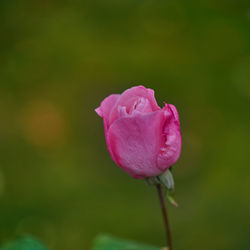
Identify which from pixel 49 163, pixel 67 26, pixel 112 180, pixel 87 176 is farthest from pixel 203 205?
pixel 67 26

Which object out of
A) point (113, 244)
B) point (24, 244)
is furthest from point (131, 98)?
point (24, 244)

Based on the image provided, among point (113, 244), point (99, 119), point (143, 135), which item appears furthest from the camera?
point (99, 119)

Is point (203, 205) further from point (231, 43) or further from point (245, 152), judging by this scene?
point (231, 43)

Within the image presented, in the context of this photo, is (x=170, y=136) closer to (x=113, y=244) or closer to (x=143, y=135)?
(x=143, y=135)

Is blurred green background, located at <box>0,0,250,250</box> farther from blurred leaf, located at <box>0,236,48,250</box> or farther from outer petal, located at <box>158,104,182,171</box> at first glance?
outer petal, located at <box>158,104,182,171</box>

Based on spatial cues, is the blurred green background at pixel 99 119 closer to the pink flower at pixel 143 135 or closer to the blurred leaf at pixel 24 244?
the blurred leaf at pixel 24 244

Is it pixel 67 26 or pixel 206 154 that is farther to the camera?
pixel 67 26
